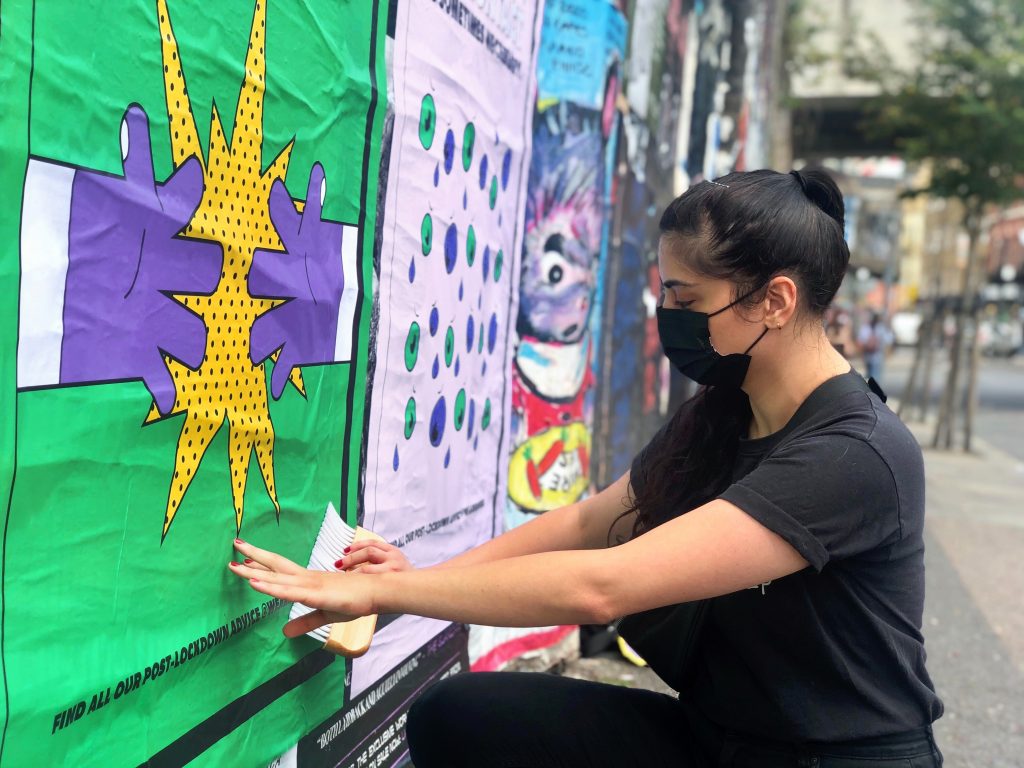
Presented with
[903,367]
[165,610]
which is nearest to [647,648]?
[165,610]

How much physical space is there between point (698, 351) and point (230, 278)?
0.87 metres

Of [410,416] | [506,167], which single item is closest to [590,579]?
[410,416]

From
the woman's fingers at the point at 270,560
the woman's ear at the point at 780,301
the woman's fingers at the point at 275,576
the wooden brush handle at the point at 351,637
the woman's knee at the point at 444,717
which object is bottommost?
the woman's knee at the point at 444,717

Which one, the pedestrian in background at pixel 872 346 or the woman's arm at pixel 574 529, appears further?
the pedestrian in background at pixel 872 346

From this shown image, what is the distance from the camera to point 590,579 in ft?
5.34

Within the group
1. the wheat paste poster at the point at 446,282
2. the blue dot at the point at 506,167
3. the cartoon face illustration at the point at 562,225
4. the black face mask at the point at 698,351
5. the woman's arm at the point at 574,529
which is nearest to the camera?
the black face mask at the point at 698,351

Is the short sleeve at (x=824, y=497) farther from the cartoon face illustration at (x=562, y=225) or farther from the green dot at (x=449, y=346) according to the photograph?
the cartoon face illustration at (x=562, y=225)

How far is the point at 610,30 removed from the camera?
399cm

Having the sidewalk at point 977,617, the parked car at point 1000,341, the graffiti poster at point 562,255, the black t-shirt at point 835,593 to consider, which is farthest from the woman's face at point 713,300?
the parked car at point 1000,341

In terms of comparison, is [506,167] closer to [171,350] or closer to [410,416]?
[410,416]

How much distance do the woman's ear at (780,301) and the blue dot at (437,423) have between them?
3.72 feet

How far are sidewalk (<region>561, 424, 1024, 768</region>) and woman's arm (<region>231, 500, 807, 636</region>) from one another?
7.96 ft

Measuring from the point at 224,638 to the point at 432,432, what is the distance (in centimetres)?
103

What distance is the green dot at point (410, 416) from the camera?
2.57 metres
